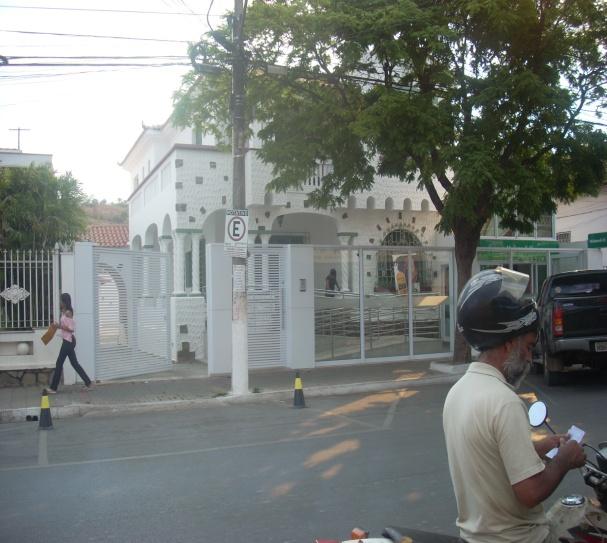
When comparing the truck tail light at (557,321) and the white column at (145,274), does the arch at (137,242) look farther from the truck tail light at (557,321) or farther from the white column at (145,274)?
the truck tail light at (557,321)

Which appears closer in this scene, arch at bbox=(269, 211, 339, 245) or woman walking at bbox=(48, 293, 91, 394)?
woman walking at bbox=(48, 293, 91, 394)

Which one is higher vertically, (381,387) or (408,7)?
(408,7)

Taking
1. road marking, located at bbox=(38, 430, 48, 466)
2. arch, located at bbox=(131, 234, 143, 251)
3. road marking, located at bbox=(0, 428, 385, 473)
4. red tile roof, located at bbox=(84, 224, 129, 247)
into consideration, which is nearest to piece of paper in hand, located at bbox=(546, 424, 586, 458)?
road marking, located at bbox=(0, 428, 385, 473)

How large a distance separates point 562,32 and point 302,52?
200 inches

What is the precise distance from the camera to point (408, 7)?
1181cm

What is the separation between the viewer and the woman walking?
1193 cm

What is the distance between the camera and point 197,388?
12.6m

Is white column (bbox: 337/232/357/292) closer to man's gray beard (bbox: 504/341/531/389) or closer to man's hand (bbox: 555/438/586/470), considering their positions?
man's gray beard (bbox: 504/341/531/389)

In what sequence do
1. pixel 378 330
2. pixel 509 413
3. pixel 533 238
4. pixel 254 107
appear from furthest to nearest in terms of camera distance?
pixel 533 238, pixel 378 330, pixel 254 107, pixel 509 413

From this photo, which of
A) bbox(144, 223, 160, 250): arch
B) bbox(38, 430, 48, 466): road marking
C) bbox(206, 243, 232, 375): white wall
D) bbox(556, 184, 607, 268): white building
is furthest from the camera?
bbox(556, 184, 607, 268): white building

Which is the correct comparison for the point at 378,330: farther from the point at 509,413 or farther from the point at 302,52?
the point at 509,413

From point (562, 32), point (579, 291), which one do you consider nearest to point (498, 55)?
point (562, 32)

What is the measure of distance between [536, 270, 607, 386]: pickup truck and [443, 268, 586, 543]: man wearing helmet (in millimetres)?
9614

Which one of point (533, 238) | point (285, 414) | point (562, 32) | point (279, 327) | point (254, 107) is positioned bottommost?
point (285, 414)
